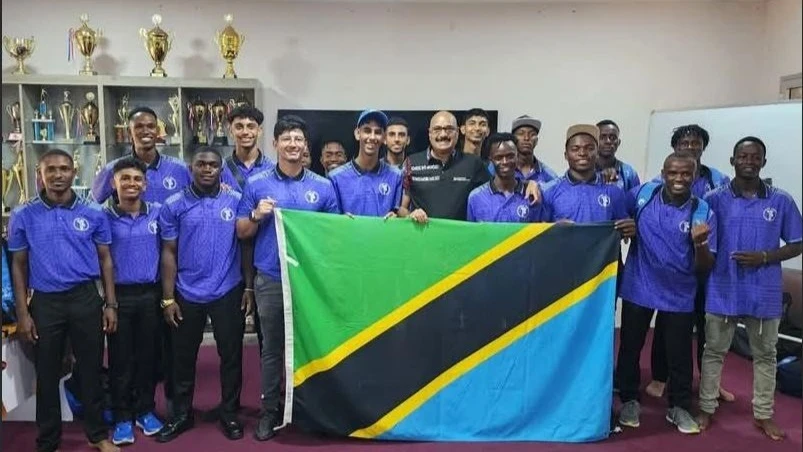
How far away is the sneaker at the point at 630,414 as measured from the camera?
3174mm

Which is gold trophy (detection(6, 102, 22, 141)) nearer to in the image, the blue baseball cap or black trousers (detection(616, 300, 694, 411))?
the blue baseball cap

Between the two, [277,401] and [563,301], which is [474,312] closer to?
[563,301]

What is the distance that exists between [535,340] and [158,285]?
182 centimetres

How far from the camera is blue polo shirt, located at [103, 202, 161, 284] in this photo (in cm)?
282

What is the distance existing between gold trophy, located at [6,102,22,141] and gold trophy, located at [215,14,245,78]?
161 centimetres

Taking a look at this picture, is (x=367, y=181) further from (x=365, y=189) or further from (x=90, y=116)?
(x=90, y=116)

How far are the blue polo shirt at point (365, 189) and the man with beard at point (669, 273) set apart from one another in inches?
48.7

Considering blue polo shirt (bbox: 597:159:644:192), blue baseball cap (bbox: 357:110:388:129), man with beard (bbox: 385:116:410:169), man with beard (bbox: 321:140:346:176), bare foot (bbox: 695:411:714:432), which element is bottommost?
bare foot (bbox: 695:411:714:432)

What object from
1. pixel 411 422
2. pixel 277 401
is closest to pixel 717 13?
pixel 411 422

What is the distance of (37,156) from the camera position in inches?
191

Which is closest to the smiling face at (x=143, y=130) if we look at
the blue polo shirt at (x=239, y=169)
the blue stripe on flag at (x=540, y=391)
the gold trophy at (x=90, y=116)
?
the blue polo shirt at (x=239, y=169)

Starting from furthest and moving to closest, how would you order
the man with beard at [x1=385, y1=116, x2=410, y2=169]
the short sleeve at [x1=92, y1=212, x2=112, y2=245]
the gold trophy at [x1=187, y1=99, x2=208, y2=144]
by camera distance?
the gold trophy at [x1=187, y1=99, x2=208, y2=144] → the man with beard at [x1=385, y1=116, x2=410, y2=169] → the short sleeve at [x1=92, y1=212, x2=112, y2=245]

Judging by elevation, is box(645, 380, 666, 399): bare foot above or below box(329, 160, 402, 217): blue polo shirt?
below

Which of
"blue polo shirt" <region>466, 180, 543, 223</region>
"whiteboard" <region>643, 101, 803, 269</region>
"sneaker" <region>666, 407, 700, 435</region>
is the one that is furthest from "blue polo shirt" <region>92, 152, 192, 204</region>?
"whiteboard" <region>643, 101, 803, 269</region>
